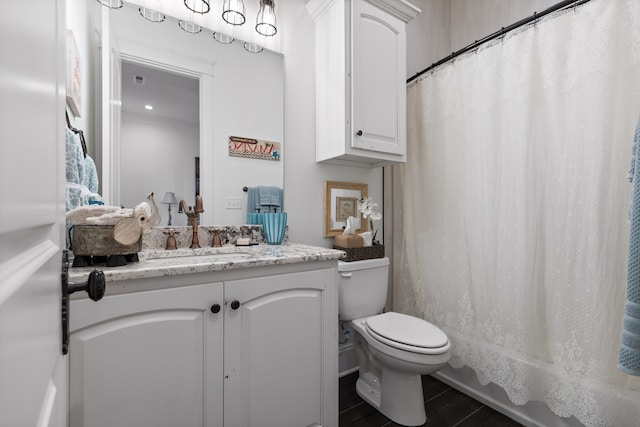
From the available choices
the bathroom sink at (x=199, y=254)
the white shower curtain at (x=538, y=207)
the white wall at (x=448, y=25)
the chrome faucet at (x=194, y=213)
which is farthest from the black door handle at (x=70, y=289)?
the white wall at (x=448, y=25)

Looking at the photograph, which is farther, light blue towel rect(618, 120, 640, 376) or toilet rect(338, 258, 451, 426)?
toilet rect(338, 258, 451, 426)

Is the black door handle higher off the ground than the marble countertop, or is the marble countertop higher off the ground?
the black door handle

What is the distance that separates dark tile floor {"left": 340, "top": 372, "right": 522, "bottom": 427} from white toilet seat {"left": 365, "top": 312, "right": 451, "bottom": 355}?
0.45 m

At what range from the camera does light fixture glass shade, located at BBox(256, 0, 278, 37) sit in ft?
5.37

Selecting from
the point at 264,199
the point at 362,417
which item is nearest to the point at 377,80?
the point at 264,199

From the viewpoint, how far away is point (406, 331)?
1.53 metres

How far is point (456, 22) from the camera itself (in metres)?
2.43

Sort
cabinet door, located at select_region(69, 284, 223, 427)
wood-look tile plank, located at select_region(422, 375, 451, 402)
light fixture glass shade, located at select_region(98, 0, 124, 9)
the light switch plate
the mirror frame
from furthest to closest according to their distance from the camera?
the mirror frame
wood-look tile plank, located at select_region(422, 375, 451, 402)
the light switch plate
light fixture glass shade, located at select_region(98, 0, 124, 9)
cabinet door, located at select_region(69, 284, 223, 427)

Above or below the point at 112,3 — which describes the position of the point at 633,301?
below

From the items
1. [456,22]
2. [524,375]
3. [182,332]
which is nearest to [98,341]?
[182,332]

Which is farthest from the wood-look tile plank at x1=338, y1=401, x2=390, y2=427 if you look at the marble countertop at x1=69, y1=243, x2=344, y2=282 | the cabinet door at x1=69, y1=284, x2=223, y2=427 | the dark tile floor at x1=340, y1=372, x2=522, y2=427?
the marble countertop at x1=69, y1=243, x2=344, y2=282

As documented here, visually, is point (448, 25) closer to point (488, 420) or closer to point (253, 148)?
point (253, 148)

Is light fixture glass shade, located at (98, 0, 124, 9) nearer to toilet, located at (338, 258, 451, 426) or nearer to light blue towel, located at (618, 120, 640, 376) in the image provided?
toilet, located at (338, 258, 451, 426)

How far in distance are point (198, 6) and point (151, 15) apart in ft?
0.73
